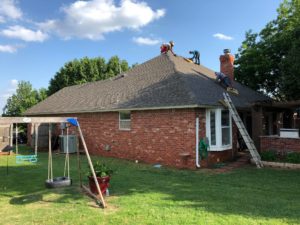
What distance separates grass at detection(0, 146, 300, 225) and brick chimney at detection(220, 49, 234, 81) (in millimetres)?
8220

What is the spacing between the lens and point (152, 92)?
47.1 ft

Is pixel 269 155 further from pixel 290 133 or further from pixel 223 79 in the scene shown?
pixel 223 79

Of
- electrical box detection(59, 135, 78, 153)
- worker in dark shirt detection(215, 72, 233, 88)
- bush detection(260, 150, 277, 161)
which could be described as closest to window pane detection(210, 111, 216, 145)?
bush detection(260, 150, 277, 161)

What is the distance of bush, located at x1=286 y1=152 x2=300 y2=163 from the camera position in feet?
38.3

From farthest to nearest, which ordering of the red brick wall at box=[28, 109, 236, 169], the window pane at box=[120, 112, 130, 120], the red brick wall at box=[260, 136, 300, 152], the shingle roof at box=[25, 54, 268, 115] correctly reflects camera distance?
the window pane at box=[120, 112, 130, 120] → the shingle roof at box=[25, 54, 268, 115] → the red brick wall at box=[260, 136, 300, 152] → the red brick wall at box=[28, 109, 236, 169]

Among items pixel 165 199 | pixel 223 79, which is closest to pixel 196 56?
pixel 223 79

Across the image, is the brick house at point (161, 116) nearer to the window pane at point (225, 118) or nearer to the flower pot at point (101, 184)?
the window pane at point (225, 118)

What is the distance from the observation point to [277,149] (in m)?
12.8

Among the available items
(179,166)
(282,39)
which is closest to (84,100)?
(179,166)

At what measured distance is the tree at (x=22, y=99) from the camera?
113 feet

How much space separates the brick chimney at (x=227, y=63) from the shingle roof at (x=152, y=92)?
4.17 feet

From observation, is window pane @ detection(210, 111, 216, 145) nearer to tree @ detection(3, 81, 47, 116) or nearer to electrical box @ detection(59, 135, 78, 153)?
electrical box @ detection(59, 135, 78, 153)

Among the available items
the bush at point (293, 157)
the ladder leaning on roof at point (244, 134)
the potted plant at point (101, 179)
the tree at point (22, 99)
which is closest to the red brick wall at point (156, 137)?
the ladder leaning on roof at point (244, 134)

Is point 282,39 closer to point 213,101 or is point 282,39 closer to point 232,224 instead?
point 213,101
